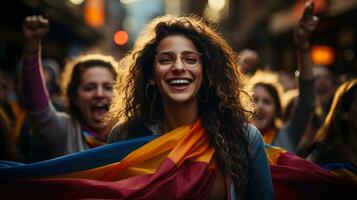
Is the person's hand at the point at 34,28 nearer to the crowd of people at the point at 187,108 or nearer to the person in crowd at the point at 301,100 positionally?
the crowd of people at the point at 187,108

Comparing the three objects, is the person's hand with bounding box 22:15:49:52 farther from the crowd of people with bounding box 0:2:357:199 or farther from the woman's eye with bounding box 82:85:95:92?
the woman's eye with bounding box 82:85:95:92

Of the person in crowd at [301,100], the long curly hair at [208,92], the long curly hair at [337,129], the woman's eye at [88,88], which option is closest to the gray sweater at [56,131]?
the woman's eye at [88,88]

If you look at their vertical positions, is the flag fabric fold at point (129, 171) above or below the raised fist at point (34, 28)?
below

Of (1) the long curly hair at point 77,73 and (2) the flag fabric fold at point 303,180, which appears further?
(1) the long curly hair at point 77,73

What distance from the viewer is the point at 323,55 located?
16.8 m

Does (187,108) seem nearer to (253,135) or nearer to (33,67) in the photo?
(253,135)

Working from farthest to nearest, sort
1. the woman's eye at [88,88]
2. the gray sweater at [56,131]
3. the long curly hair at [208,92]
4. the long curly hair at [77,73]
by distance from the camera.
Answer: the long curly hair at [77,73] → the woman's eye at [88,88] → the gray sweater at [56,131] → the long curly hair at [208,92]

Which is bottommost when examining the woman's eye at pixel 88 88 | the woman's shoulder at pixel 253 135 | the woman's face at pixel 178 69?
the woman's shoulder at pixel 253 135

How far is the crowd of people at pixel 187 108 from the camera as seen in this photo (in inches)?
130

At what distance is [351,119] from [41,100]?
237 centimetres

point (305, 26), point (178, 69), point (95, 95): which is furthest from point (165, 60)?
point (305, 26)

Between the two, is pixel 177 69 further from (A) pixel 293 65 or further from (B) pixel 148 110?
(A) pixel 293 65

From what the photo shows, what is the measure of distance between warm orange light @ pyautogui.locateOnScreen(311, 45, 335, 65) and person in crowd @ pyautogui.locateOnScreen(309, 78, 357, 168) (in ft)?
40.7

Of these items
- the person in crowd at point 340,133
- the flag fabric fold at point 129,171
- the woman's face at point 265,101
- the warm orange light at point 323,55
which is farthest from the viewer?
the warm orange light at point 323,55
